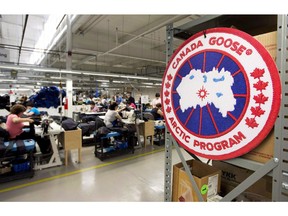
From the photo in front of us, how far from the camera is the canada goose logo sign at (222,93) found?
688 mm

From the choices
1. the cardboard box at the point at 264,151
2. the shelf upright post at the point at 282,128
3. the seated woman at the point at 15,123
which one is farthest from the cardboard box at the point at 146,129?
the shelf upright post at the point at 282,128

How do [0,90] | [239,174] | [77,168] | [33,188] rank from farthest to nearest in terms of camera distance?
[0,90]
[77,168]
[33,188]
[239,174]

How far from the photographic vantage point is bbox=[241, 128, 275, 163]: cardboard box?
72 cm

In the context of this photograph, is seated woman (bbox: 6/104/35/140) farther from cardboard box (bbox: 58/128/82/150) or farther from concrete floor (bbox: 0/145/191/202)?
concrete floor (bbox: 0/145/191/202)

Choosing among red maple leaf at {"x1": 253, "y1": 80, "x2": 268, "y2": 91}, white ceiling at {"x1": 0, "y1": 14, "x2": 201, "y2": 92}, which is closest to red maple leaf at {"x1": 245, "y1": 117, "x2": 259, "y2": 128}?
red maple leaf at {"x1": 253, "y1": 80, "x2": 268, "y2": 91}

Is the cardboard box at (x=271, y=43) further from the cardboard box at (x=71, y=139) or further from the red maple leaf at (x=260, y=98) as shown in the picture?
the cardboard box at (x=71, y=139)

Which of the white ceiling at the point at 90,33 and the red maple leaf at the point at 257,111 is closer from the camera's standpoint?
the red maple leaf at the point at 257,111

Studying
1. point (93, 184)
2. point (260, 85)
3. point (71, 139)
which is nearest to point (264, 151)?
point (260, 85)

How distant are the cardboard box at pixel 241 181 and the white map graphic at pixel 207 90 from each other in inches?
22.1

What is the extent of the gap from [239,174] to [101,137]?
130 inches

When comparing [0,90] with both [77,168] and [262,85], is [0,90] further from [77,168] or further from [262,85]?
[262,85]

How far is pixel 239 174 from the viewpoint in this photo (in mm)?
1139

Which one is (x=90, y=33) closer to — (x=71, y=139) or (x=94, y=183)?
(x=71, y=139)
